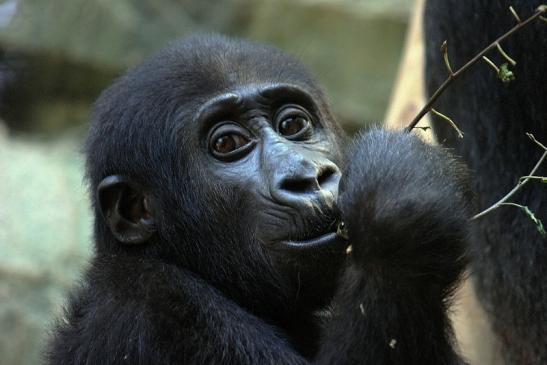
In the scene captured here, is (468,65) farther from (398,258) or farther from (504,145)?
(504,145)

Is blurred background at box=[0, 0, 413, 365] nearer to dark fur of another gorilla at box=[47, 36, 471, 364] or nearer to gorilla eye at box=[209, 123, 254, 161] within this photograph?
dark fur of another gorilla at box=[47, 36, 471, 364]

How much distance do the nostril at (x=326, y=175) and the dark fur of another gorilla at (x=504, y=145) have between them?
102 cm

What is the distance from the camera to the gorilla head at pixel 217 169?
11.2 ft

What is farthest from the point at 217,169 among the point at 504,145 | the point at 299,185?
the point at 504,145

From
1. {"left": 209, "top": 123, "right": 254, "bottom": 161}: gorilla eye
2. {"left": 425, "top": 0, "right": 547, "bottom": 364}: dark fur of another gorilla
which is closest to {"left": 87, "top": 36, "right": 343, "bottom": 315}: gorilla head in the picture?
{"left": 209, "top": 123, "right": 254, "bottom": 161}: gorilla eye

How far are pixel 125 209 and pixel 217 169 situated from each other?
41 centimetres

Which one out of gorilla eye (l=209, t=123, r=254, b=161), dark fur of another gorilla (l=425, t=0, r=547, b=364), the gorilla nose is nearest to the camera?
the gorilla nose

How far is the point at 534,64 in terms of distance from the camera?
3.88 meters

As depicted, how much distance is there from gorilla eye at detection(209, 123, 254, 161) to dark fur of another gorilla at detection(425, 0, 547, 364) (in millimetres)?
1210

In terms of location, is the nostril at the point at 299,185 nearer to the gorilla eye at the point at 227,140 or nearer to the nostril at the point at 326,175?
the nostril at the point at 326,175

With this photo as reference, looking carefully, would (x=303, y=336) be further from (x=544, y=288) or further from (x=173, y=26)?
(x=173, y=26)

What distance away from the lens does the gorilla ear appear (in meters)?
3.64

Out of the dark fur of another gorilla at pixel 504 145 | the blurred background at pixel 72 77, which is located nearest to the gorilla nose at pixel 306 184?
the dark fur of another gorilla at pixel 504 145

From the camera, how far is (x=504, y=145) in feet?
13.8
